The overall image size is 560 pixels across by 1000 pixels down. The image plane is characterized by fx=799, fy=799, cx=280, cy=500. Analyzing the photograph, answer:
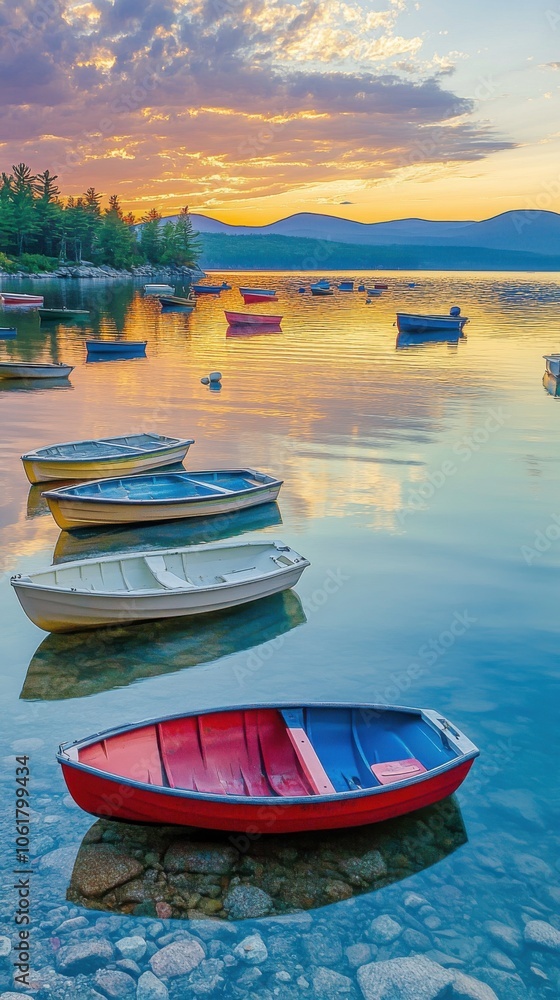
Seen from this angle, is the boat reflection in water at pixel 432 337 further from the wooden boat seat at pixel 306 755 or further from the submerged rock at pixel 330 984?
the submerged rock at pixel 330 984

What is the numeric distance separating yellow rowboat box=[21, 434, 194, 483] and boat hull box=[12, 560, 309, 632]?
7.16 metres

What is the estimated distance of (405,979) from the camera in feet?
20.8

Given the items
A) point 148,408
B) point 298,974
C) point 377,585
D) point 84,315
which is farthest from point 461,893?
point 84,315

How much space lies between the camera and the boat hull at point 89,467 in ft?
58.5

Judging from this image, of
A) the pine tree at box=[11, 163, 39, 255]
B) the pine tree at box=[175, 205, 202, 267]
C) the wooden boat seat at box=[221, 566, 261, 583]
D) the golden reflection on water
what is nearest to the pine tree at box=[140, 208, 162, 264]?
the pine tree at box=[175, 205, 202, 267]

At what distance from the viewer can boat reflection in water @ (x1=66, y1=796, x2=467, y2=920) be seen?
22.6 ft

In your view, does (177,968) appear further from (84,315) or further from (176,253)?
(176,253)

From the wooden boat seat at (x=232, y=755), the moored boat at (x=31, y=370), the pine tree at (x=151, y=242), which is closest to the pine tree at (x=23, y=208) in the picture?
the pine tree at (x=151, y=242)

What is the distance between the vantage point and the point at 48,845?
24.5ft

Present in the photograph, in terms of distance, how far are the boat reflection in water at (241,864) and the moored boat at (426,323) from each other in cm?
5453

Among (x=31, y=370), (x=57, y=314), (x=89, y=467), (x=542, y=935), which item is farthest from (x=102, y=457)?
(x=57, y=314)

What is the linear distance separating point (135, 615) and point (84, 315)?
56696 millimetres

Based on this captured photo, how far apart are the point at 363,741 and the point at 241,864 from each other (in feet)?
6.08

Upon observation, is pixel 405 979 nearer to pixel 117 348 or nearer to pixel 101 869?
pixel 101 869
